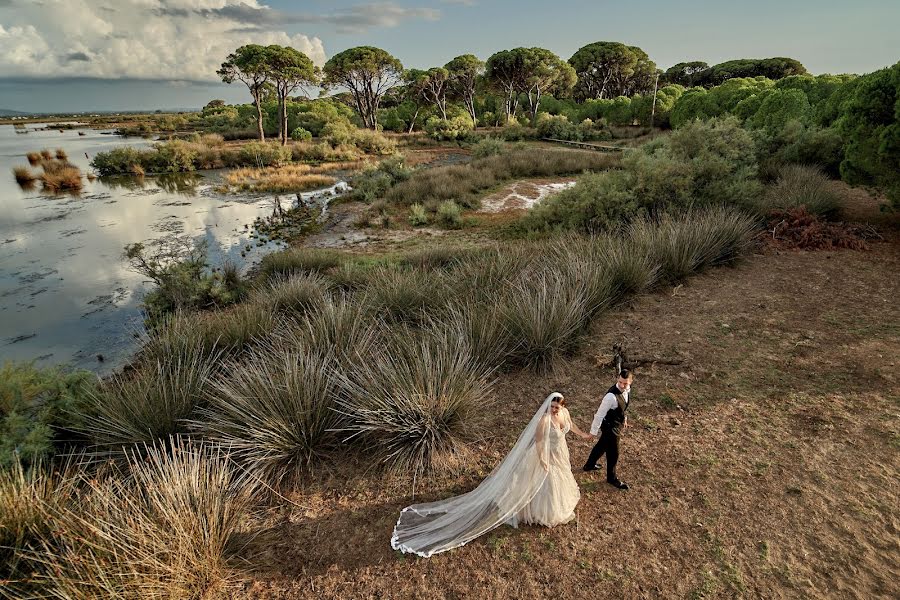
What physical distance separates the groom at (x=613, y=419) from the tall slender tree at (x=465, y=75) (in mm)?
45691

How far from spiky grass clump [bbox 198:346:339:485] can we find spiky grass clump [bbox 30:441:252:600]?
566 millimetres

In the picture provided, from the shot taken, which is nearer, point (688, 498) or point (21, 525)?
point (21, 525)

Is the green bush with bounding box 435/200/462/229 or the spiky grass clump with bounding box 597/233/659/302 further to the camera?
the green bush with bounding box 435/200/462/229

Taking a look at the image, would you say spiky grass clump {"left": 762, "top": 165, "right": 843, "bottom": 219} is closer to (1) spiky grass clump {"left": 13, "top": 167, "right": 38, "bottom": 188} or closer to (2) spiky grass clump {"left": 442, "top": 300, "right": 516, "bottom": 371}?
(2) spiky grass clump {"left": 442, "top": 300, "right": 516, "bottom": 371}

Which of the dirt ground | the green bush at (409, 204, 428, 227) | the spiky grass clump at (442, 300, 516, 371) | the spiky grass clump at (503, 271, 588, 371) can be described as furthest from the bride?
the green bush at (409, 204, 428, 227)

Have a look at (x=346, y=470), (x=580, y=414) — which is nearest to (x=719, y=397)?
(x=580, y=414)

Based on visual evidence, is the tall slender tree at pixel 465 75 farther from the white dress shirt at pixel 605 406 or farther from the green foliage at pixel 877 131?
the white dress shirt at pixel 605 406

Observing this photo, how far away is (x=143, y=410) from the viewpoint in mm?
3740

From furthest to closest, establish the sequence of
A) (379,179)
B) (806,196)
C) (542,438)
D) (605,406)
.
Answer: (379,179) < (806,196) < (605,406) < (542,438)

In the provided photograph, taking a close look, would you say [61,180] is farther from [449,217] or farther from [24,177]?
[449,217]

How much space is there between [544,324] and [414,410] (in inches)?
84.6

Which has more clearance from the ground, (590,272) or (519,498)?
(590,272)

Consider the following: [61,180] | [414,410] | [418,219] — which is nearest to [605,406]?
[414,410]

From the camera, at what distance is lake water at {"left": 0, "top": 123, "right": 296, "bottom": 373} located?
768cm
